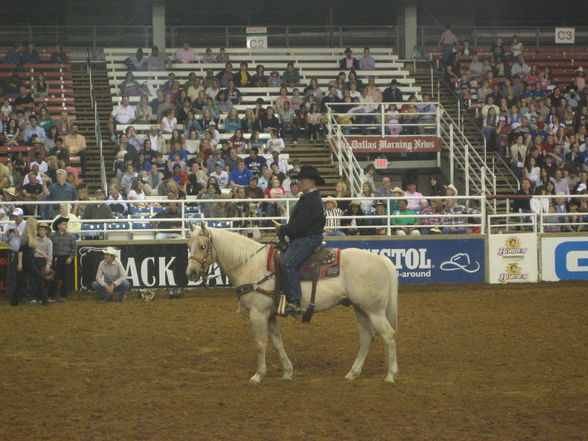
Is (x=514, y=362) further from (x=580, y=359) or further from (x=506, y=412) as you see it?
(x=506, y=412)

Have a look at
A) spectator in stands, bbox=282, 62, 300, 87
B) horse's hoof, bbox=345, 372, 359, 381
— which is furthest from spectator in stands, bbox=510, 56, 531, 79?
horse's hoof, bbox=345, 372, 359, 381

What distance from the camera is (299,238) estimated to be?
10.2 meters

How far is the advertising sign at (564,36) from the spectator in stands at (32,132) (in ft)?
62.0

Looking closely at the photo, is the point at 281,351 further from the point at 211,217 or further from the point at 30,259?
the point at 211,217

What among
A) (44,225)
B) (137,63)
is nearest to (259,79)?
(137,63)

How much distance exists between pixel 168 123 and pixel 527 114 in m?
10.8

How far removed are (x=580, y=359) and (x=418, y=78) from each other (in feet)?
66.2

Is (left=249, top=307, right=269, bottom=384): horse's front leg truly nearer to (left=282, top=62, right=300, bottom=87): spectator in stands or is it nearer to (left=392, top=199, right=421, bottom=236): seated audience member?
(left=392, top=199, right=421, bottom=236): seated audience member

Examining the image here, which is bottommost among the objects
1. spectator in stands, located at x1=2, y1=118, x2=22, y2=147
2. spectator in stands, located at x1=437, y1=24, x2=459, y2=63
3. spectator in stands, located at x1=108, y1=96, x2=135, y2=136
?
spectator in stands, located at x1=2, y1=118, x2=22, y2=147

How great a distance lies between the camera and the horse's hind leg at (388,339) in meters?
9.96

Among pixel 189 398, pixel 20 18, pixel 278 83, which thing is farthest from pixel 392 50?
pixel 189 398

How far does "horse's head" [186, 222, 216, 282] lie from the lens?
33.5 feet

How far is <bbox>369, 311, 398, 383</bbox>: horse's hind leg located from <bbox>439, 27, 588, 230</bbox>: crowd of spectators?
10620 mm

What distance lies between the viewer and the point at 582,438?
747 cm
